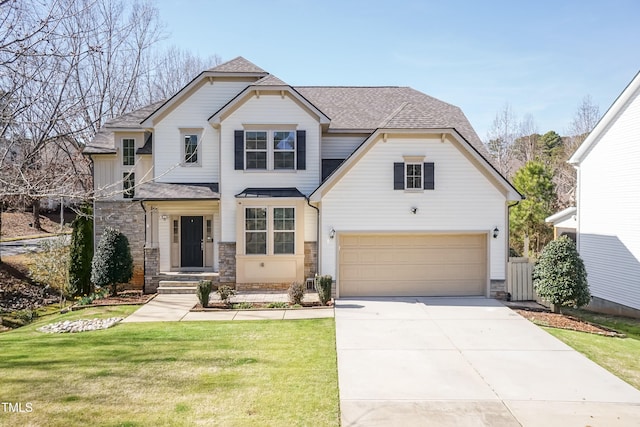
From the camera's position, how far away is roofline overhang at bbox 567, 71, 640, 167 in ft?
46.2

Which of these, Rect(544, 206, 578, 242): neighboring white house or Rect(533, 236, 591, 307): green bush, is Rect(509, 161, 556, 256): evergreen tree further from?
Rect(533, 236, 591, 307): green bush

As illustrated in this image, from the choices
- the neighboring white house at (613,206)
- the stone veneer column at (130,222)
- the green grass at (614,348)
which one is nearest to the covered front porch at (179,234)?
the stone veneer column at (130,222)

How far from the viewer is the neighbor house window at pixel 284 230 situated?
596 inches

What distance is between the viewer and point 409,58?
56.0ft

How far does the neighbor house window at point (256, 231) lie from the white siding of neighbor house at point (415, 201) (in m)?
2.19

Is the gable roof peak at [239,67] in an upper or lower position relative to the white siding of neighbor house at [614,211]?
upper

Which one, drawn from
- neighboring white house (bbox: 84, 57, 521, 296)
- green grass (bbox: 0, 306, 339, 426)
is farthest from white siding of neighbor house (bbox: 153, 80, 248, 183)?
green grass (bbox: 0, 306, 339, 426)

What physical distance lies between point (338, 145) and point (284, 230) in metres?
4.30

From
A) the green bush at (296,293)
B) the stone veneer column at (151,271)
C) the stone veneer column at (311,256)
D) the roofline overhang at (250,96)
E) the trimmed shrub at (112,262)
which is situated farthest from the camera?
the stone veneer column at (151,271)

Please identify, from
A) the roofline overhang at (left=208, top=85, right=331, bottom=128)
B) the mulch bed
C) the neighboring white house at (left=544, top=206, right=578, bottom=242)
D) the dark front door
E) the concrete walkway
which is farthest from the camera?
the neighboring white house at (left=544, top=206, right=578, bottom=242)

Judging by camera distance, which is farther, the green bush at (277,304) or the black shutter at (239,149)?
the black shutter at (239,149)

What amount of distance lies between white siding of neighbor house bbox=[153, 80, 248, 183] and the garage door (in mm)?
6059

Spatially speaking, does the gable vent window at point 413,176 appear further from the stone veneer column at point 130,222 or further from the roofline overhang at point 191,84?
the stone veneer column at point 130,222

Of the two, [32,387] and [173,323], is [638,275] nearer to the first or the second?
[173,323]
